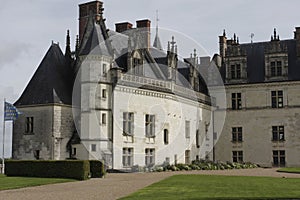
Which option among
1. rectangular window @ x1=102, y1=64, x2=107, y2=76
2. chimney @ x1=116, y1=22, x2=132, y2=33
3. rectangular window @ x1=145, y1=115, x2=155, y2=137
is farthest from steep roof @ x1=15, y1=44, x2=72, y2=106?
chimney @ x1=116, y1=22, x2=132, y2=33

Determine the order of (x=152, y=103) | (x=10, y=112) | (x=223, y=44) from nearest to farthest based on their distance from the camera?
(x=10, y=112) < (x=152, y=103) < (x=223, y=44)

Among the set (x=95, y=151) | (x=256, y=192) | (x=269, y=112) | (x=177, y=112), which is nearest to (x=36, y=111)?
(x=95, y=151)

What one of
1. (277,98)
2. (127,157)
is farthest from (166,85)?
(277,98)

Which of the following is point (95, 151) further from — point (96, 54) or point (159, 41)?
point (159, 41)

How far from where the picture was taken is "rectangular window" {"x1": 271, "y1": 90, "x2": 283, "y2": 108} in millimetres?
34875

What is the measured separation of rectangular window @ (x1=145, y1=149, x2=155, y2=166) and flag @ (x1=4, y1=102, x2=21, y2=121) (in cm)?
752

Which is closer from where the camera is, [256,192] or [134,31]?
[256,192]

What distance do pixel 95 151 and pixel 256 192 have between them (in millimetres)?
13173

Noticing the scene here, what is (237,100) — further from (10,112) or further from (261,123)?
(10,112)

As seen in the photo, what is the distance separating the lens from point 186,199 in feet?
36.8

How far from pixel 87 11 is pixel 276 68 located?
14862 millimetres

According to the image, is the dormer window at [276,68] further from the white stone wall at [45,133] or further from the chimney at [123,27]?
the white stone wall at [45,133]

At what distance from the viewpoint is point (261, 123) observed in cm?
3531

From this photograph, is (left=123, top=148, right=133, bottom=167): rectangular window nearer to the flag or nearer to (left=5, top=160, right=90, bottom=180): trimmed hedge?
the flag
